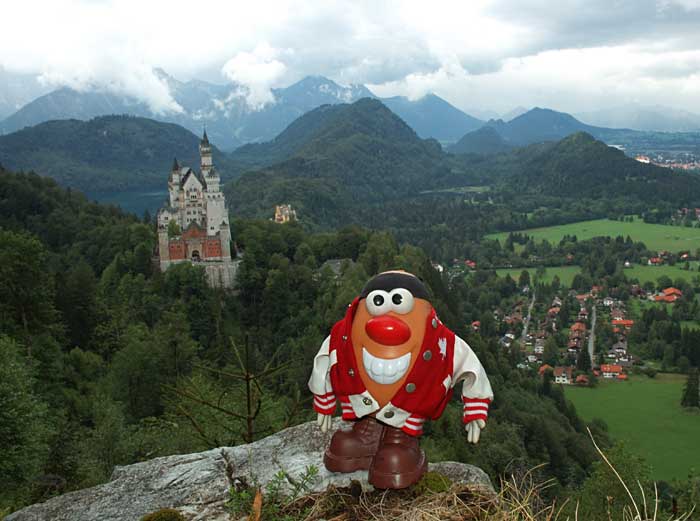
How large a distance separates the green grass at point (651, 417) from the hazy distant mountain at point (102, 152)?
135m

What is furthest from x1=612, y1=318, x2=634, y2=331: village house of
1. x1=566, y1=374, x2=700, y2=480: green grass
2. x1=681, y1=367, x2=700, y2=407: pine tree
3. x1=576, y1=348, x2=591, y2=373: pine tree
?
x1=681, y1=367, x2=700, y2=407: pine tree

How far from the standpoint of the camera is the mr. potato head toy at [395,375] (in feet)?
19.1

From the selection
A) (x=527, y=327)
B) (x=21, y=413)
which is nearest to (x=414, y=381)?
(x=21, y=413)

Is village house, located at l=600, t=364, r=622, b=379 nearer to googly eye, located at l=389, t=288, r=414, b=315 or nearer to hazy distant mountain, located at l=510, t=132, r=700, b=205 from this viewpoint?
googly eye, located at l=389, t=288, r=414, b=315

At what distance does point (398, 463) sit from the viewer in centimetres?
555

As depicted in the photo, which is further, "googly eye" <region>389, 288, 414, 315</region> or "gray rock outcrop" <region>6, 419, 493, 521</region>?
"googly eye" <region>389, 288, 414, 315</region>

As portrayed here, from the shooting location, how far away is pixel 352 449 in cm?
598

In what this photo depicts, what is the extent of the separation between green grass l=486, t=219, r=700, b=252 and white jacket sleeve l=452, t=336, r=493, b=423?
98.9 meters

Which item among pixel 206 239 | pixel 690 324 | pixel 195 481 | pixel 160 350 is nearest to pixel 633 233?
pixel 690 324

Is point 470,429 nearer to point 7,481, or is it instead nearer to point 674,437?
point 7,481

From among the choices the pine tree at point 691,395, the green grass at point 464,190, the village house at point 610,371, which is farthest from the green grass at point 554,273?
the green grass at point 464,190

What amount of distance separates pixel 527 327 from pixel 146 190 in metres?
119

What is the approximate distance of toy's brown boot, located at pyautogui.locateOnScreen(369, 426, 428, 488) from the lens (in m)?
5.47

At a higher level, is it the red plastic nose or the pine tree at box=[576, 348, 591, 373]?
the red plastic nose
